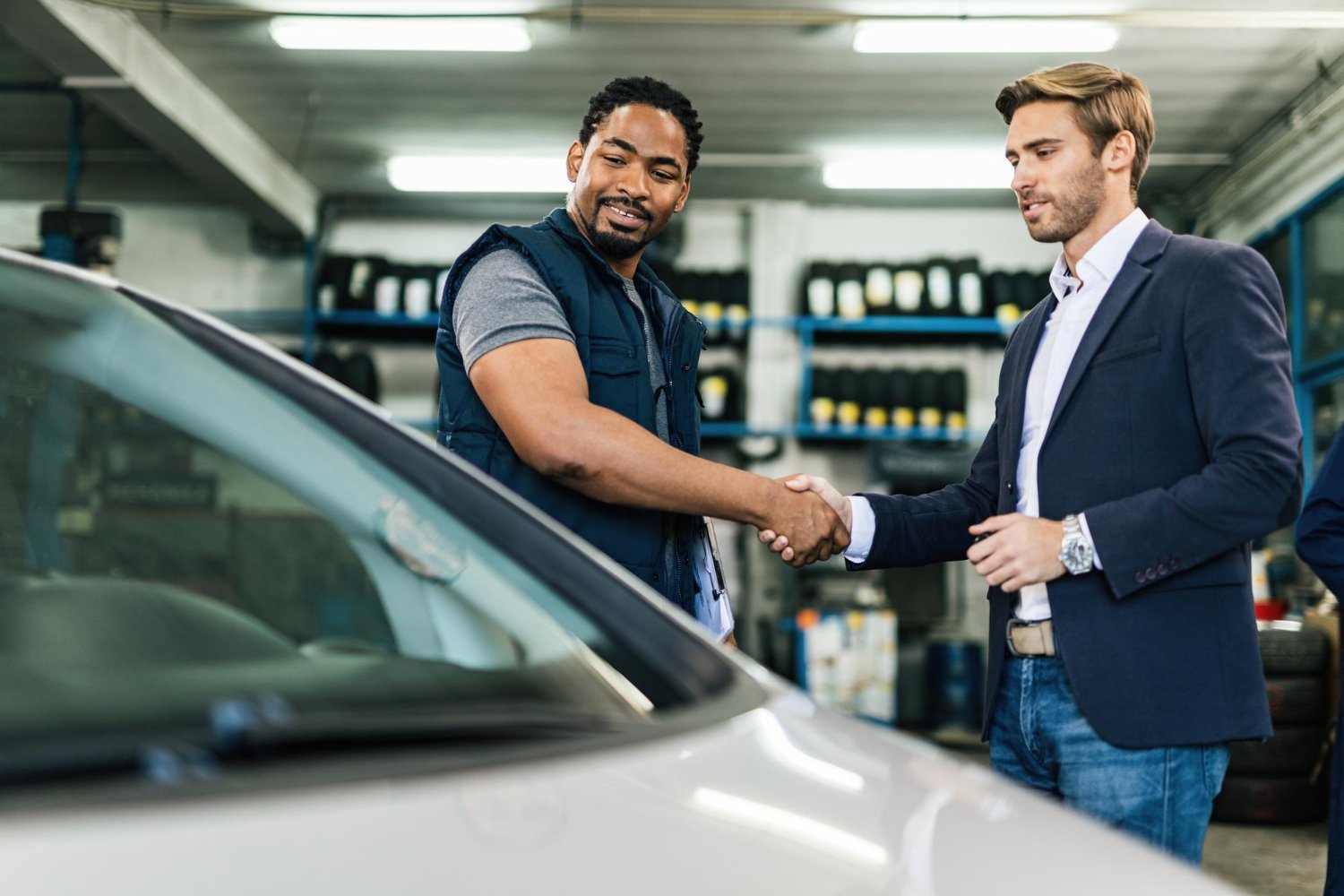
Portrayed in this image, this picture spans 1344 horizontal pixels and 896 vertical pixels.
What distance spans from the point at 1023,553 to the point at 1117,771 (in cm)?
31

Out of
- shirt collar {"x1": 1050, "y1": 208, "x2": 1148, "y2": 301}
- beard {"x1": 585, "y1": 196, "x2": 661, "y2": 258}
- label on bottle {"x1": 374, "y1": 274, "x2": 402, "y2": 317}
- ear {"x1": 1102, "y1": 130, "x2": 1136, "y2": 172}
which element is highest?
label on bottle {"x1": 374, "y1": 274, "x2": 402, "y2": 317}

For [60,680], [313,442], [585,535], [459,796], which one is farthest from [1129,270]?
[60,680]

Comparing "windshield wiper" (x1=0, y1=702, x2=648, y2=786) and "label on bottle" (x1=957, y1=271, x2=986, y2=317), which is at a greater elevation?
"label on bottle" (x1=957, y1=271, x2=986, y2=317)

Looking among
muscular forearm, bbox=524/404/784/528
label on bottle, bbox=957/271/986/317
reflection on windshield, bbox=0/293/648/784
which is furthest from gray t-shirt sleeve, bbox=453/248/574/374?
label on bottle, bbox=957/271/986/317

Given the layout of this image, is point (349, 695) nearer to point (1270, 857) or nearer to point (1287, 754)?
point (1270, 857)

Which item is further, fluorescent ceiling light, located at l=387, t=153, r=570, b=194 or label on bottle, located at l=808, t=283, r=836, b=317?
label on bottle, located at l=808, t=283, r=836, b=317

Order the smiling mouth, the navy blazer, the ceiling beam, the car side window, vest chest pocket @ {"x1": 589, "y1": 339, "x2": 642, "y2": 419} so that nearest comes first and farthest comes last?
the car side window → the navy blazer → vest chest pocket @ {"x1": 589, "y1": 339, "x2": 642, "y2": 419} → the smiling mouth → the ceiling beam

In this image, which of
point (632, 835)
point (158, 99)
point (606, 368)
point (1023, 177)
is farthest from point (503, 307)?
point (158, 99)

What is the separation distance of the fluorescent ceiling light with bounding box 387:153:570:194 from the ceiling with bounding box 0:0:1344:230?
0.12 m

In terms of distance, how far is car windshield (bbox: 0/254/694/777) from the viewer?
848 millimetres

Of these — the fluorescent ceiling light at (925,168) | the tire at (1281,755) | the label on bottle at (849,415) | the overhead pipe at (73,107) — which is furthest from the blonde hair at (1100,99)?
the label on bottle at (849,415)

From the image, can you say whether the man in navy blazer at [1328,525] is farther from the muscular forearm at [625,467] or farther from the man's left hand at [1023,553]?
the muscular forearm at [625,467]

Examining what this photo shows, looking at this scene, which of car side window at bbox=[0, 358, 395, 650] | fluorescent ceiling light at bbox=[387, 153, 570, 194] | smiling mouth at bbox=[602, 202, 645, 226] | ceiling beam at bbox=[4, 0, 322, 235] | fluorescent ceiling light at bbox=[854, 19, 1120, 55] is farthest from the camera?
fluorescent ceiling light at bbox=[387, 153, 570, 194]

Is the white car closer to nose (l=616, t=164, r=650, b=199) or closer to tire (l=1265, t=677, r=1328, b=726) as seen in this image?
nose (l=616, t=164, r=650, b=199)
